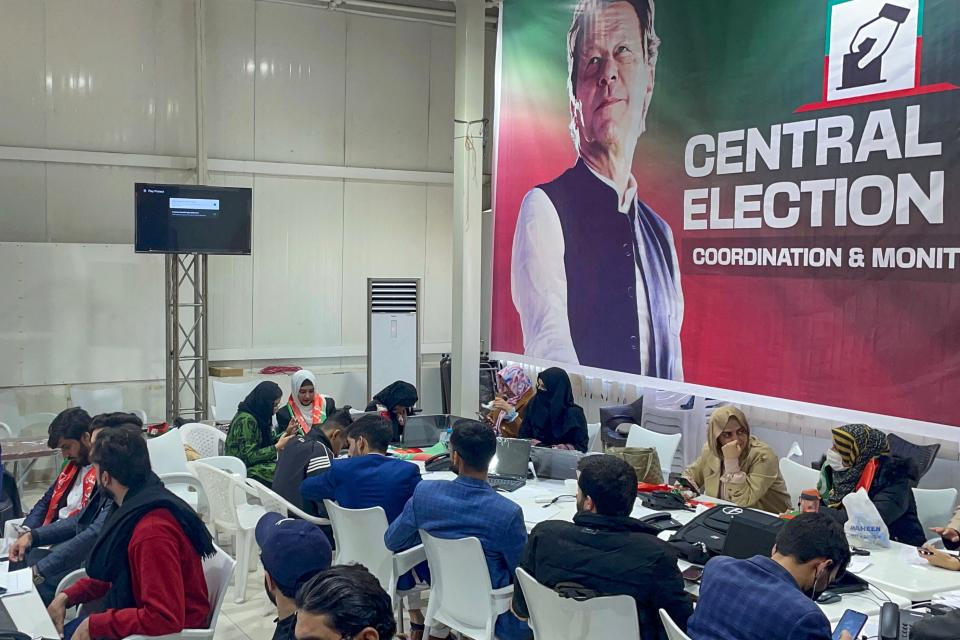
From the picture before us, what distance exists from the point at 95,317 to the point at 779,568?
7.43 m

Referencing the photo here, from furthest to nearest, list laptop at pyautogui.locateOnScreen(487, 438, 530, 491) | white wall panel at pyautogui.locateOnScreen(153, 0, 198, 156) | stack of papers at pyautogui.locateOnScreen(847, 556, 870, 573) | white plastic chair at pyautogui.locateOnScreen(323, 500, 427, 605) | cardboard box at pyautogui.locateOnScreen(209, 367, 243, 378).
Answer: cardboard box at pyautogui.locateOnScreen(209, 367, 243, 378), white wall panel at pyautogui.locateOnScreen(153, 0, 198, 156), laptop at pyautogui.locateOnScreen(487, 438, 530, 491), white plastic chair at pyautogui.locateOnScreen(323, 500, 427, 605), stack of papers at pyautogui.locateOnScreen(847, 556, 870, 573)

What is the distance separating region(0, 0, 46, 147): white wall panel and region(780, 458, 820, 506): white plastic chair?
285 inches

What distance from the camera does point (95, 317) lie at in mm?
8602

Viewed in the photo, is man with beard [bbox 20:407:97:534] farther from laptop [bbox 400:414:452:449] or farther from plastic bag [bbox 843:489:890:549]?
plastic bag [bbox 843:489:890:549]

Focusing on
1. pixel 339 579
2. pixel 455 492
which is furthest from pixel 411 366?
pixel 339 579

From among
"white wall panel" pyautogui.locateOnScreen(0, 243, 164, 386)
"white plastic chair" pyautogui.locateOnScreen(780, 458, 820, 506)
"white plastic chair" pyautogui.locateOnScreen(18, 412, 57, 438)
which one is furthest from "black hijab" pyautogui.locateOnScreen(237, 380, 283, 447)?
"white wall panel" pyautogui.locateOnScreen(0, 243, 164, 386)

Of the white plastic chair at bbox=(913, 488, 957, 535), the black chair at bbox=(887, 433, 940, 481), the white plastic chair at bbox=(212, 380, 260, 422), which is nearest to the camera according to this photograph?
the white plastic chair at bbox=(913, 488, 957, 535)

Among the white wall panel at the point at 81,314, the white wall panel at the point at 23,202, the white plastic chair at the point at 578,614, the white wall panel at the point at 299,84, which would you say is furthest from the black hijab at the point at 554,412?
the white wall panel at the point at 23,202

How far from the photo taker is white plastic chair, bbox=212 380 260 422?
8.41 metres

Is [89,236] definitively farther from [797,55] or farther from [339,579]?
[339,579]

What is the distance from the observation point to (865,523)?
3.95 m

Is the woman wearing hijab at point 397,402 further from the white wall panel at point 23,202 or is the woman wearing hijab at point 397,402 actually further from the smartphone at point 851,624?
the white wall panel at point 23,202

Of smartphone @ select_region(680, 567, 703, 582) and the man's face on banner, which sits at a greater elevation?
the man's face on banner

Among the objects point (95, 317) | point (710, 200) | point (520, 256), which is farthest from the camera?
point (95, 317)
